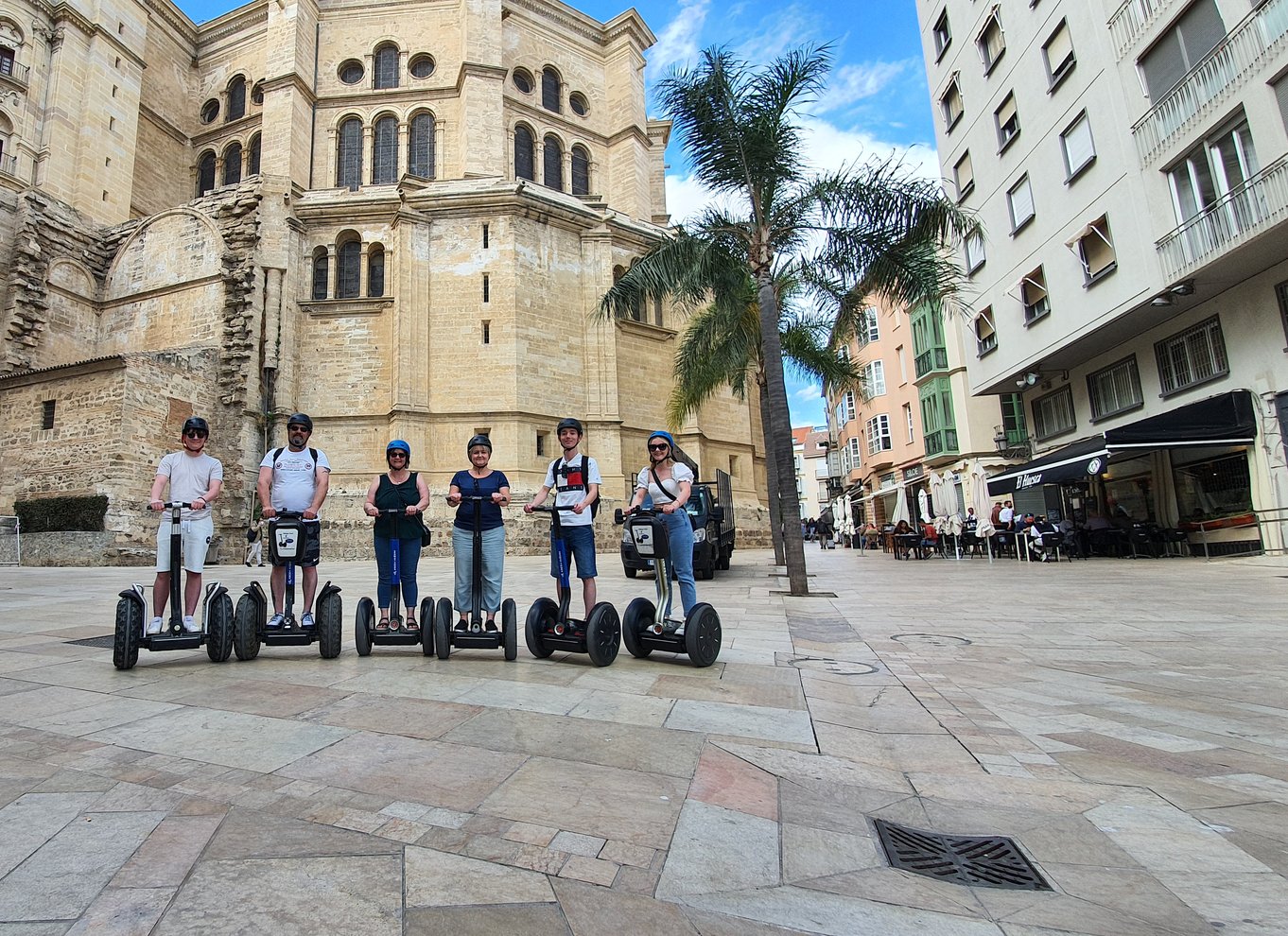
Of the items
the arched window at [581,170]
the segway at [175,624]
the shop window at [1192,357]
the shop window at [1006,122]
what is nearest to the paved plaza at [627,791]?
the segway at [175,624]

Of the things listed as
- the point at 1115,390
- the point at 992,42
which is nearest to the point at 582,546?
the point at 1115,390

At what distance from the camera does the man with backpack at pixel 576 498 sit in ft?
17.0

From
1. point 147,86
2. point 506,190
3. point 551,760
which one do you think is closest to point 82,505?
point 506,190

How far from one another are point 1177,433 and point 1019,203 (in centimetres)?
880

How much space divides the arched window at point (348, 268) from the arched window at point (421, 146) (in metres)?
6.63

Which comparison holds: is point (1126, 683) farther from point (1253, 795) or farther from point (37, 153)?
point (37, 153)

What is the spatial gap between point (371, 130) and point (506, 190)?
10.5 meters

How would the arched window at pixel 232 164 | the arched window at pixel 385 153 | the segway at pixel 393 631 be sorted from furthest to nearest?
the arched window at pixel 232 164, the arched window at pixel 385 153, the segway at pixel 393 631

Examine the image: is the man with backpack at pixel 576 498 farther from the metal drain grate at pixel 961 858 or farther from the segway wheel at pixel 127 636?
the metal drain grate at pixel 961 858

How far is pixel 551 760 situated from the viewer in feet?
9.77

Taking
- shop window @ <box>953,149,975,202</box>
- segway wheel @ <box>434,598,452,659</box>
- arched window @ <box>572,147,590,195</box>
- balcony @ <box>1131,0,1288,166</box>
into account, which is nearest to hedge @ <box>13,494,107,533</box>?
segway wheel @ <box>434,598,452,659</box>

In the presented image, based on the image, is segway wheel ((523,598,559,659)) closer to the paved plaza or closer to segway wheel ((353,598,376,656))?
the paved plaza

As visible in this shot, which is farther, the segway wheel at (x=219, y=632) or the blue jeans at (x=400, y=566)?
the blue jeans at (x=400, y=566)

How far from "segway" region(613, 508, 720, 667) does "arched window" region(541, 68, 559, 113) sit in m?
35.6
